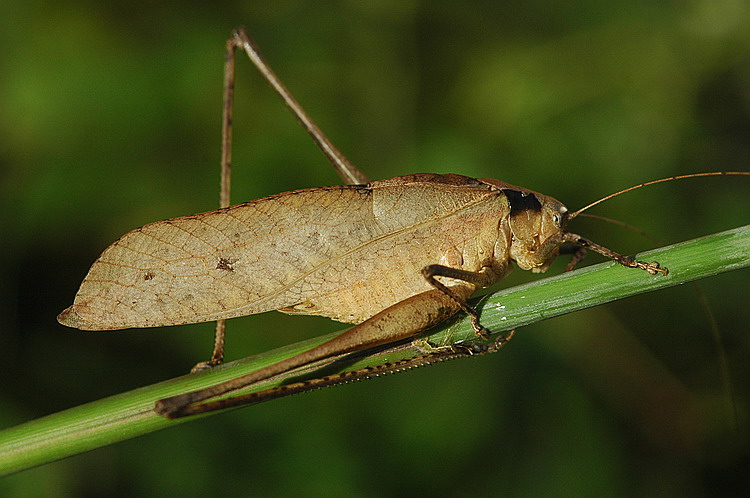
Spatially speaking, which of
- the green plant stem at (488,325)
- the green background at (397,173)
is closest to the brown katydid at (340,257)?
the green plant stem at (488,325)

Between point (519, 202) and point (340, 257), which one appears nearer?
point (340, 257)

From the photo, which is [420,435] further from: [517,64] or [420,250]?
[517,64]

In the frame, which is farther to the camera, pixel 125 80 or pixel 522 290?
pixel 125 80

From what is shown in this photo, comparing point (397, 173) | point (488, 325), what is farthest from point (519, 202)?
point (397, 173)

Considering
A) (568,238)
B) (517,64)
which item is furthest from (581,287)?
(517,64)

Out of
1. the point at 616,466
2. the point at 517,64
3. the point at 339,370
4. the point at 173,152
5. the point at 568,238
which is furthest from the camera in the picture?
the point at 517,64

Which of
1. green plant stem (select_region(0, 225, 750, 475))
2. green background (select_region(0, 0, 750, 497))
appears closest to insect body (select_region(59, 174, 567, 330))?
green plant stem (select_region(0, 225, 750, 475))

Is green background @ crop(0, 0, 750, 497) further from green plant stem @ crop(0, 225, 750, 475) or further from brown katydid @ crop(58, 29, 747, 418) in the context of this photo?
green plant stem @ crop(0, 225, 750, 475)

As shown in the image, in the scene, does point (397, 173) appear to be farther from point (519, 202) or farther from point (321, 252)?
point (321, 252)
